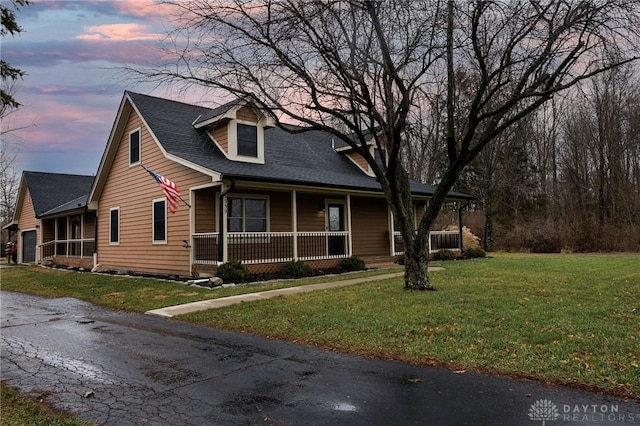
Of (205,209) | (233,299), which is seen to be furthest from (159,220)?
(233,299)

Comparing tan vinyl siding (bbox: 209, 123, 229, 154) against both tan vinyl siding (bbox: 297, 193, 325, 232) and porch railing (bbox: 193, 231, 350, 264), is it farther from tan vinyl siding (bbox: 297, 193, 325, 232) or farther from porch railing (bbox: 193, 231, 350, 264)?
porch railing (bbox: 193, 231, 350, 264)

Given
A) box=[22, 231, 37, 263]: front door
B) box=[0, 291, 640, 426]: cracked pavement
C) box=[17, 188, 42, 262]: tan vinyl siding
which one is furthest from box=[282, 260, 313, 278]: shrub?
box=[22, 231, 37, 263]: front door

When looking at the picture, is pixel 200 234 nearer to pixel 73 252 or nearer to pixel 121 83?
pixel 121 83

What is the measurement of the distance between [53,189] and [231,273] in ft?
76.6

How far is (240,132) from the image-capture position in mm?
16125

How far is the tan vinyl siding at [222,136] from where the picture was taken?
1592 cm

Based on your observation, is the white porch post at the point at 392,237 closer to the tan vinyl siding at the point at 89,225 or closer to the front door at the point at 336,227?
the front door at the point at 336,227

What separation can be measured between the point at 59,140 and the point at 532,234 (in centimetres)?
2595

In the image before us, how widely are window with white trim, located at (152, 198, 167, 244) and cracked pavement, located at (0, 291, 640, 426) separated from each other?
948 centimetres

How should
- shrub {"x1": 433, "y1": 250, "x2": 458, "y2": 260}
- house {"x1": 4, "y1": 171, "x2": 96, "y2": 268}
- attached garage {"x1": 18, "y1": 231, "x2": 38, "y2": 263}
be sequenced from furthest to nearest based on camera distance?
attached garage {"x1": 18, "y1": 231, "x2": 38, "y2": 263} < house {"x1": 4, "y1": 171, "x2": 96, "y2": 268} < shrub {"x1": 433, "y1": 250, "x2": 458, "y2": 260}

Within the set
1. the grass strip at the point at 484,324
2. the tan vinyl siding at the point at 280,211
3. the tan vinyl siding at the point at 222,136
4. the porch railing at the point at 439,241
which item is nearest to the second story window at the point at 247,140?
the tan vinyl siding at the point at 222,136

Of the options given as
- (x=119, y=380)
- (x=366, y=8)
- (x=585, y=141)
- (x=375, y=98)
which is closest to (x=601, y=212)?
(x=585, y=141)

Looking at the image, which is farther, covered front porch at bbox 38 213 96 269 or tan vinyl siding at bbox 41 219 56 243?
tan vinyl siding at bbox 41 219 56 243

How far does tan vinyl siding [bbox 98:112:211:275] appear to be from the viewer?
15312 millimetres
